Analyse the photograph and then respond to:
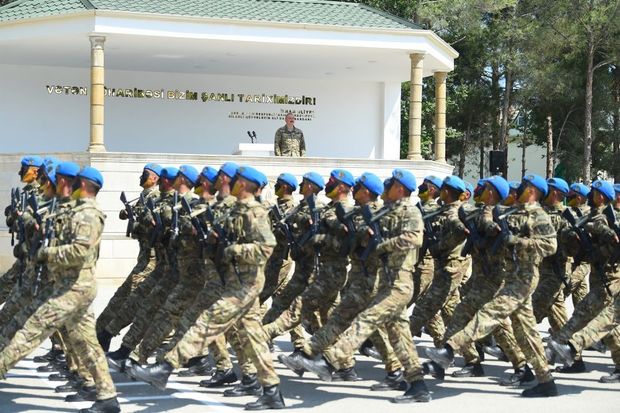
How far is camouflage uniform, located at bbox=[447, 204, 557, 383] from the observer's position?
8.72 metres

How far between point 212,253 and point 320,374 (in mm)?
1290

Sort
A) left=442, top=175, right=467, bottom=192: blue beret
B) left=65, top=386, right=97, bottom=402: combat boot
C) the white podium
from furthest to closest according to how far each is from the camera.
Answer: the white podium
left=442, top=175, right=467, bottom=192: blue beret
left=65, top=386, right=97, bottom=402: combat boot

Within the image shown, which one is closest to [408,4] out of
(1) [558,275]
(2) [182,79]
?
(2) [182,79]

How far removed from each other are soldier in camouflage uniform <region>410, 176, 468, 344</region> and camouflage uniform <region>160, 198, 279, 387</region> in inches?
102

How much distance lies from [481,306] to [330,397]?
1621mm

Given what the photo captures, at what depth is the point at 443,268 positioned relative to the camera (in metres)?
10.4

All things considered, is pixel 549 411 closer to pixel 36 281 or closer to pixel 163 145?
pixel 36 281

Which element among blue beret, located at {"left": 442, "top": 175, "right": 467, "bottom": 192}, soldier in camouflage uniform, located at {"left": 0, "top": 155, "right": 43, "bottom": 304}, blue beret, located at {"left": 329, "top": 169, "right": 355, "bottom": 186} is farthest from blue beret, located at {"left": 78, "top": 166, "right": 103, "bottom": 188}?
blue beret, located at {"left": 442, "top": 175, "right": 467, "bottom": 192}

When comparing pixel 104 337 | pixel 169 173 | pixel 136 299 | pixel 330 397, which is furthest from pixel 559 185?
pixel 104 337

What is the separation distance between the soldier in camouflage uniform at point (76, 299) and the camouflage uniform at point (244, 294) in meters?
0.54

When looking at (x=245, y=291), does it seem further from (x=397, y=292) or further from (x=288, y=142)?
(x=288, y=142)

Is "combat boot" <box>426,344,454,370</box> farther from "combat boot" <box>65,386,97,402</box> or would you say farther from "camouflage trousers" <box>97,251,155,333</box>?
"camouflage trousers" <box>97,251,155,333</box>

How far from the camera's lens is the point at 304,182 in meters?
10.3

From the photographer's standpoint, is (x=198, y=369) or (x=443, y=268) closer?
(x=198, y=369)
